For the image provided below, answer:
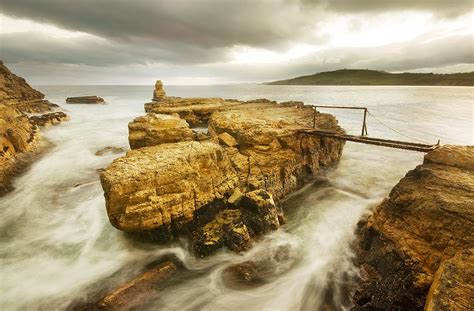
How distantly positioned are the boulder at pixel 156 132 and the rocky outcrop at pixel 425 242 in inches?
378

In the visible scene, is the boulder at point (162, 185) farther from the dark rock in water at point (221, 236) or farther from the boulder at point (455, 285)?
the boulder at point (455, 285)

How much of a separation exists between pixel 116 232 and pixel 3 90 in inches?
1845

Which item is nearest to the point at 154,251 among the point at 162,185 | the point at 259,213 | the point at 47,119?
the point at 162,185

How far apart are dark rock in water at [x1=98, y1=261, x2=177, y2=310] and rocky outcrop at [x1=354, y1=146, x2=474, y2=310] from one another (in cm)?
634

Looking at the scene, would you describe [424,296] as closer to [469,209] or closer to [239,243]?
[469,209]

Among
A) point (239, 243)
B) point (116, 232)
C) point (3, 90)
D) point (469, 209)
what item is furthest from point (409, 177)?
point (3, 90)

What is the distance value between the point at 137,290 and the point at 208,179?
16.0ft

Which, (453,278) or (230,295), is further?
(230,295)

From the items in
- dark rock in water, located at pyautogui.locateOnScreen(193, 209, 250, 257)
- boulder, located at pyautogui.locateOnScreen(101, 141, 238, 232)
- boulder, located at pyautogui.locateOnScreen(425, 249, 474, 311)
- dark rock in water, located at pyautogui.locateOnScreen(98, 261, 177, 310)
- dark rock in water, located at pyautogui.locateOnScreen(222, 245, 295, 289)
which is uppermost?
boulder, located at pyautogui.locateOnScreen(101, 141, 238, 232)

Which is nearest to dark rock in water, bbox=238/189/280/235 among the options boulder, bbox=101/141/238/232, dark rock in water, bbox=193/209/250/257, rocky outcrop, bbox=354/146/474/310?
dark rock in water, bbox=193/209/250/257

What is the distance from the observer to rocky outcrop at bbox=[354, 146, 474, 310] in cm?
625

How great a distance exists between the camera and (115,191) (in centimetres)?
869

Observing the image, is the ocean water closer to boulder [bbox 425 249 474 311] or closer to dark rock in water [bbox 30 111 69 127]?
boulder [bbox 425 249 474 311]

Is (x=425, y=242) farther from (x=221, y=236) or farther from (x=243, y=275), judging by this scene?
(x=221, y=236)
